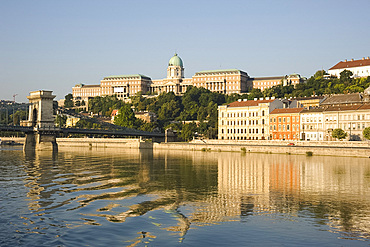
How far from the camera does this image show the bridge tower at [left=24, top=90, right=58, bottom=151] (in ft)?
254

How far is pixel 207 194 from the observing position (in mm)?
29016

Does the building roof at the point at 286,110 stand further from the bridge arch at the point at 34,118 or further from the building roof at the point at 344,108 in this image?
the bridge arch at the point at 34,118

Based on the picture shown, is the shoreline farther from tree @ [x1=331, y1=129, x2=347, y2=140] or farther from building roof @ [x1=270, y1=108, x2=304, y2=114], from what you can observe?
building roof @ [x1=270, y1=108, x2=304, y2=114]

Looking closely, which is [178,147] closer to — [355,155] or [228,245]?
[355,155]

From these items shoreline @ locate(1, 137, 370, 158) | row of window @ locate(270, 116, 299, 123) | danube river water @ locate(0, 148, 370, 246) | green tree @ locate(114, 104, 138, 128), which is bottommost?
danube river water @ locate(0, 148, 370, 246)

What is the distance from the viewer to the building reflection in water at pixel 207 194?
22.3 m

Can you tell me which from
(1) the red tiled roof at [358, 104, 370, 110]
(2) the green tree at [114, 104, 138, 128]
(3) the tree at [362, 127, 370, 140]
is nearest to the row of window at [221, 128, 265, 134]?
(1) the red tiled roof at [358, 104, 370, 110]

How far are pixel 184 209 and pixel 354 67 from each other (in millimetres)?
118848

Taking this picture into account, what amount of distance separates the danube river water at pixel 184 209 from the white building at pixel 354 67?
313 ft

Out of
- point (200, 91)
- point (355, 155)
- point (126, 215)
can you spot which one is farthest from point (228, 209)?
point (200, 91)

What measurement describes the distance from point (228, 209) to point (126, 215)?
5.32 meters

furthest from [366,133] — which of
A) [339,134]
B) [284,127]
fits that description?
[284,127]

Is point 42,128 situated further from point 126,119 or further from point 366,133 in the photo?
point 366,133

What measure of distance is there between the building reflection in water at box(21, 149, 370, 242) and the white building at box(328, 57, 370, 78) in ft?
297
